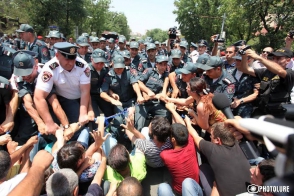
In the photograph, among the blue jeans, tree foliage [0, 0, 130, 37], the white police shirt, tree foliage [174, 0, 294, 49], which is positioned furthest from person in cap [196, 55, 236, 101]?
tree foliage [0, 0, 130, 37]

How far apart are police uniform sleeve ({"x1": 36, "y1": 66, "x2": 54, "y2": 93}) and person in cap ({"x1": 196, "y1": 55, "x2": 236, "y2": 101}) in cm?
238

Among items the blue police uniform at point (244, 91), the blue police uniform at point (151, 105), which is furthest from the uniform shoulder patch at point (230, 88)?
the blue police uniform at point (151, 105)

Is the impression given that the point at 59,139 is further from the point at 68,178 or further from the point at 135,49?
the point at 135,49

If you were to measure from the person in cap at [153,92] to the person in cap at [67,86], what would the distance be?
4.24 ft

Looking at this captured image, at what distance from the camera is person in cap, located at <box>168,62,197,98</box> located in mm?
3828

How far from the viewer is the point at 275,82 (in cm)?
312

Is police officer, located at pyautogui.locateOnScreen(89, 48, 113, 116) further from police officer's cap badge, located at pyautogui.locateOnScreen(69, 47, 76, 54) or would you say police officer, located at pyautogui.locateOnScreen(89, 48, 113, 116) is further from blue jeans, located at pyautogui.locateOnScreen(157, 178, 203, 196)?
blue jeans, located at pyautogui.locateOnScreen(157, 178, 203, 196)

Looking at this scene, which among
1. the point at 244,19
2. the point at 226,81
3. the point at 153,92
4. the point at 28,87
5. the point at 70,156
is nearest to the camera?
the point at 70,156

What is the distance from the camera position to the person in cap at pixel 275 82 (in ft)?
9.48

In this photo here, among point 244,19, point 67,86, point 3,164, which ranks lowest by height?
point 3,164

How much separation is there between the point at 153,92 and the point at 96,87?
1.19m

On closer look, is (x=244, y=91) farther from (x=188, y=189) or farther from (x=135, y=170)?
(x=135, y=170)

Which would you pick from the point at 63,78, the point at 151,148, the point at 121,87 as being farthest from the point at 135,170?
the point at 121,87

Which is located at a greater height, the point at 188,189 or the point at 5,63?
the point at 5,63
